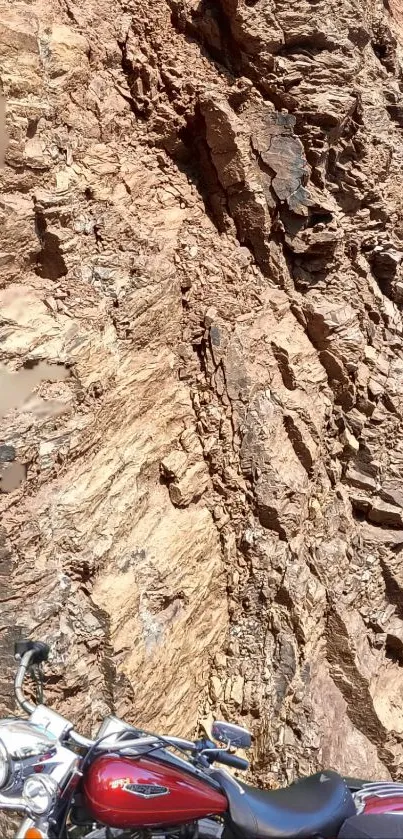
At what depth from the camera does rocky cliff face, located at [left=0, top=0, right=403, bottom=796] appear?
3201 mm

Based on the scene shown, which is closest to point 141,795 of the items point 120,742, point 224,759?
point 120,742

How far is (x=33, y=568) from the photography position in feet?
9.92

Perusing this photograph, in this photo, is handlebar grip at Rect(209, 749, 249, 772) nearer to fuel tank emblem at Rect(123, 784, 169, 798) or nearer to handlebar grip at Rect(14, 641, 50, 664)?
fuel tank emblem at Rect(123, 784, 169, 798)

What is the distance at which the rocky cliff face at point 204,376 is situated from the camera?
10.5 feet

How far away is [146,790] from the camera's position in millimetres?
2127

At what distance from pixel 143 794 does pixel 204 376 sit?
2.37 meters

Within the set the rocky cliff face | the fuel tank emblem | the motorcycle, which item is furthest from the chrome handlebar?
the rocky cliff face

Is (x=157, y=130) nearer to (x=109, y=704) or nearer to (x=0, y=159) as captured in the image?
(x=0, y=159)

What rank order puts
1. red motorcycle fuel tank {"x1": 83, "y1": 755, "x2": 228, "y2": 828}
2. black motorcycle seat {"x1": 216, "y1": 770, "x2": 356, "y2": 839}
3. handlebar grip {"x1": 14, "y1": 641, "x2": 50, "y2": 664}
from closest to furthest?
red motorcycle fuel tank {"x1": 83, "y1": 755, "x2": 228, "y2": 828}
black motorcycle seat {"x1": 216, "y1": 770, "x2": 356, "y2": 839}
handlebar grip {"x1": 14, "y1": 641, "x2": 50, "y2": 664}

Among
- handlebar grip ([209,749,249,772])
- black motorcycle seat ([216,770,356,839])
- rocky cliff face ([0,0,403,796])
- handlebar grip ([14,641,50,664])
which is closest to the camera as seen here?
black motorcycle seat ([216,770,356,839])

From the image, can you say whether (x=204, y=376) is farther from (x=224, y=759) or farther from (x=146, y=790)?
(x=146, y=790)

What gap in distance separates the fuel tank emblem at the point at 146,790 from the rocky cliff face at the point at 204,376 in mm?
1033

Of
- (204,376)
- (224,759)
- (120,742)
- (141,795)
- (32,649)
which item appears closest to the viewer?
(141,795)

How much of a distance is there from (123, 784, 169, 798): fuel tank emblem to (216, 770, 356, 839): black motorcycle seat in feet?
0.80
